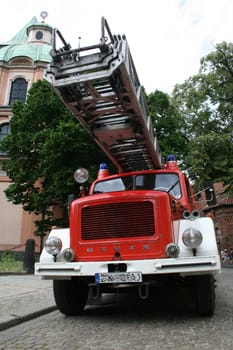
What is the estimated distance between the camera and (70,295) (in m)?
6.08

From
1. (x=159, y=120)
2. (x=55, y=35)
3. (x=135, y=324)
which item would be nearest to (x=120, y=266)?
(x=135, y=324)

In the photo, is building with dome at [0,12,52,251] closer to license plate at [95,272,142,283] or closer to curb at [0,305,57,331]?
curb at [0,305,57,331]

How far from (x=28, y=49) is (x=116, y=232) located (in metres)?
31.5

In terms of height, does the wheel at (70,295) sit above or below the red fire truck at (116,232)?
below

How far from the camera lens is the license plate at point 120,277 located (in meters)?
5.10

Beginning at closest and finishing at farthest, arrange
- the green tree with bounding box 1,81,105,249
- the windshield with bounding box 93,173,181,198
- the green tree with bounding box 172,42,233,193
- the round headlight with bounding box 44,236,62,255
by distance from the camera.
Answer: the round headlight with bounding box 44,236,62,255, the windshield with bounding box 93,173,181,198, the green tree with bounding box 1,81,105,249, the green tree with bounding box 172,42,233,193

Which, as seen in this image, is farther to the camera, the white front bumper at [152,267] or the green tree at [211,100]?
the green tree at [211,100]

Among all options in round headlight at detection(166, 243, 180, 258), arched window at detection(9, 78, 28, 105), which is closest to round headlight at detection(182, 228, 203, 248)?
Answer: round headlight at detection(166, 243, 180, 258)

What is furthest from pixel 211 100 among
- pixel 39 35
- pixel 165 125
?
pixel 39 35

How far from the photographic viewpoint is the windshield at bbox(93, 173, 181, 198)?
7.07 meters

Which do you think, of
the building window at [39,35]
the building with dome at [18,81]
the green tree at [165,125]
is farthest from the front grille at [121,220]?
the building window at [39,35]

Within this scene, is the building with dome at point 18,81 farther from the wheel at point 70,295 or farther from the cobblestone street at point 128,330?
the cobblestone street at point 128,330

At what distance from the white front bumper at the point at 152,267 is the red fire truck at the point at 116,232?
14 millimetres

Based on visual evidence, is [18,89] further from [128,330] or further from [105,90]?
[128,330]
